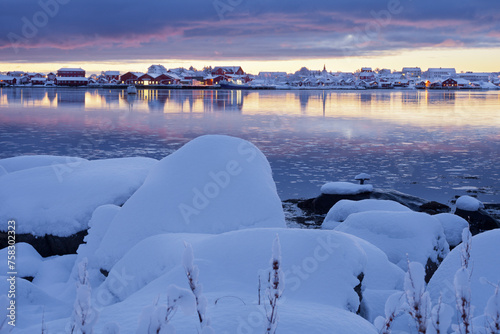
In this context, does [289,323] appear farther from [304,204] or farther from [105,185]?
[304,204]

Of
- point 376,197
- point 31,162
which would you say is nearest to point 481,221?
point 376,197

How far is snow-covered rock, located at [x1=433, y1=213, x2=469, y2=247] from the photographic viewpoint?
29.6 feet

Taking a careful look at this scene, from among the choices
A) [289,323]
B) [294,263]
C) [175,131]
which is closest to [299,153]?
[175,131]

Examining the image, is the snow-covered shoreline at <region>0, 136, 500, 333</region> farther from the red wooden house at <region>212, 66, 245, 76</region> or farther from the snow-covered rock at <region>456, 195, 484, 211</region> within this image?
the red wooden house at <region>212, 66, 245, 76</region>

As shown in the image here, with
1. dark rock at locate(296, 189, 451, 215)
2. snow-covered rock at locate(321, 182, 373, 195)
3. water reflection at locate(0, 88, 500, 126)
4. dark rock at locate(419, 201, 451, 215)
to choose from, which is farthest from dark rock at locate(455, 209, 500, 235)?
water reflection at locate(0, 88, 500, 126)

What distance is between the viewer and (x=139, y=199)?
698cm

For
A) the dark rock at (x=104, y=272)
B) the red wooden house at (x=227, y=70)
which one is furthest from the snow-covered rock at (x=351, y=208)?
the red wooden house at (x=227, y=70)

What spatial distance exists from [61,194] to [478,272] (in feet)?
22.4

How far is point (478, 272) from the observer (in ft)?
17.5

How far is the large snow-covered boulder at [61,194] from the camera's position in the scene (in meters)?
7.86

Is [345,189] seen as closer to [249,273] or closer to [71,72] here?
[249,273]

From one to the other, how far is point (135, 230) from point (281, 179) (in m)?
10.1

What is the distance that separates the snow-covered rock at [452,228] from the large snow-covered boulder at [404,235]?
1550 millimetres

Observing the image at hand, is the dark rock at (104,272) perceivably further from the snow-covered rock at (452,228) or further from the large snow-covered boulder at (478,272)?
the snow-covered rock at (452,228)
